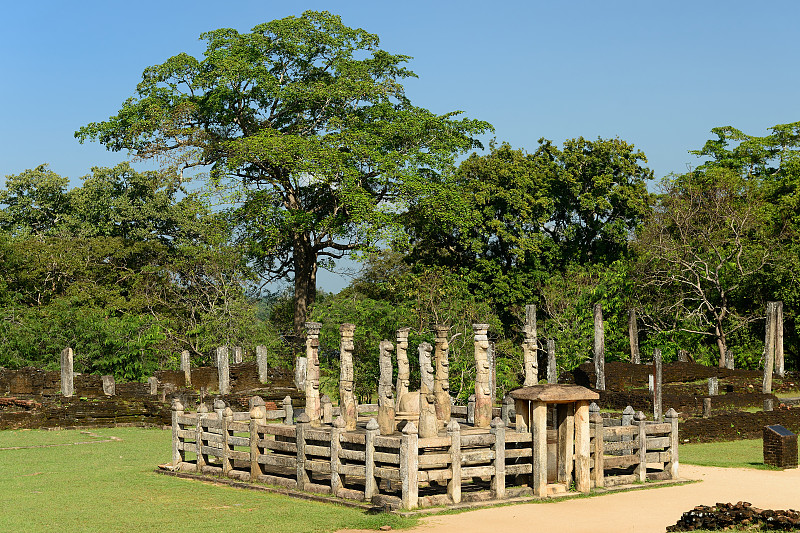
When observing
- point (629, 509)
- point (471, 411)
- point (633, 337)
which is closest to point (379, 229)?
point (633, 337)

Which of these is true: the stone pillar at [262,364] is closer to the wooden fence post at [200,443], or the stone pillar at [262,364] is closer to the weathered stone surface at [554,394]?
the wooden fence post at [200,443]

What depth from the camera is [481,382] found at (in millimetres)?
18391

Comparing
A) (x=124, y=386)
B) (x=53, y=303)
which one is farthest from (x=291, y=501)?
(x=53, y=303)

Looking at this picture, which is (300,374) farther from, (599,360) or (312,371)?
(312,371)

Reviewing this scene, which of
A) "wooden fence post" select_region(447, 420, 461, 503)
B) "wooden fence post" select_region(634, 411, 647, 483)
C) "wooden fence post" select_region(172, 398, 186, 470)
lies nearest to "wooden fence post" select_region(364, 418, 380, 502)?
"wooden fence post" select_region(447, 420, 461, 503)

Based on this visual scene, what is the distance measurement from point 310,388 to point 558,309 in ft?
78.5

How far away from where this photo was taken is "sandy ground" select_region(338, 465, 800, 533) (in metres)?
12.4

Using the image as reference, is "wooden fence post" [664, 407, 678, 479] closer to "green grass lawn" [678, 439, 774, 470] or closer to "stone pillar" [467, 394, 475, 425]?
"green grass lawn" [678, 439, 774, 470]

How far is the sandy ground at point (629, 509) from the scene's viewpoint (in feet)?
40.5

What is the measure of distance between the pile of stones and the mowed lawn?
12.3 feet

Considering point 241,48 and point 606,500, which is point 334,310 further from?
point 606,500

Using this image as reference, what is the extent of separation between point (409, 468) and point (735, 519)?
15.1 ft

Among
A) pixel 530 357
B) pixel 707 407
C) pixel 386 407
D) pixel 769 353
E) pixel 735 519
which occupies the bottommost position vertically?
pixel 707 407

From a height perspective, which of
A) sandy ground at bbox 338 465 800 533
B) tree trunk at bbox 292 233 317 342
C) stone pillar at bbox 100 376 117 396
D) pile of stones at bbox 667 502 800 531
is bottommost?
sandy ground at bbox 338 465 800 533
